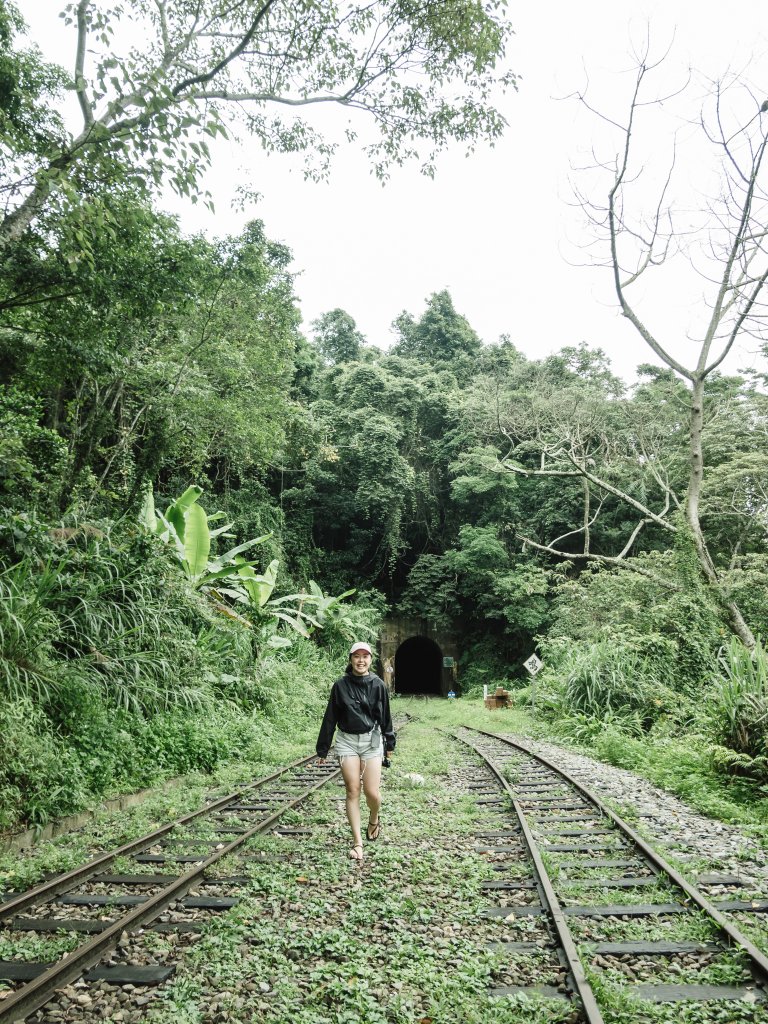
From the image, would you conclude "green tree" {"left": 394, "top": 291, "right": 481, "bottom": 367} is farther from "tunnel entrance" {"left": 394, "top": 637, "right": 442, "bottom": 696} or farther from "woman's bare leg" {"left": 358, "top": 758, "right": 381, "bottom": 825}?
"woman's bare leg" {"left": 358, "top": 758, "right": 381, "bottom": 825}

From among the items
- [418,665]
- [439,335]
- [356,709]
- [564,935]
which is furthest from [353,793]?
[439,335]

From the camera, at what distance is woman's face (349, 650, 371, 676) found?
4.86 metres

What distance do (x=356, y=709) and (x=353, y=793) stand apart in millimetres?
603

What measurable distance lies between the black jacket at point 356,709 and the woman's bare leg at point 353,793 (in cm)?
20

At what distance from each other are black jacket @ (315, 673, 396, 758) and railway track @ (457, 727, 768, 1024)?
1.29 metres

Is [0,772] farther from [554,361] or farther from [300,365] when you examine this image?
[554,361]

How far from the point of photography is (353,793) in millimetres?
4770

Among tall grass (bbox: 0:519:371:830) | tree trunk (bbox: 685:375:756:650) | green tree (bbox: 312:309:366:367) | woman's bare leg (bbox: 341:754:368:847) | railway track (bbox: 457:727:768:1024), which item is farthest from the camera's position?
green tree (bbox: 312:309:366:367)

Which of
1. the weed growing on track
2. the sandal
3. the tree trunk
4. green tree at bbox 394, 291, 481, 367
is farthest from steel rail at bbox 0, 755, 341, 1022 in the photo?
green tree at bbox 394, 291, 481, 367

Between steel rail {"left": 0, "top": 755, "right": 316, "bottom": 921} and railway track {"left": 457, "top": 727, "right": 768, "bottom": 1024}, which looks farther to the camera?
steel rail {"left": 0, "top": 755, "right": 316, "bottom": 921}

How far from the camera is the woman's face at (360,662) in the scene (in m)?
4.86

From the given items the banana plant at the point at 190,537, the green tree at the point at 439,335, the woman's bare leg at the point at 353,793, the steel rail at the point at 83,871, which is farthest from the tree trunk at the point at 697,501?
→ the green tree at the point at 439,335

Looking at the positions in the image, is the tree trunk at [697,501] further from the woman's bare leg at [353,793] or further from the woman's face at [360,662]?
the woman's bare leg at [353,793]

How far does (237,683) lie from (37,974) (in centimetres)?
744
